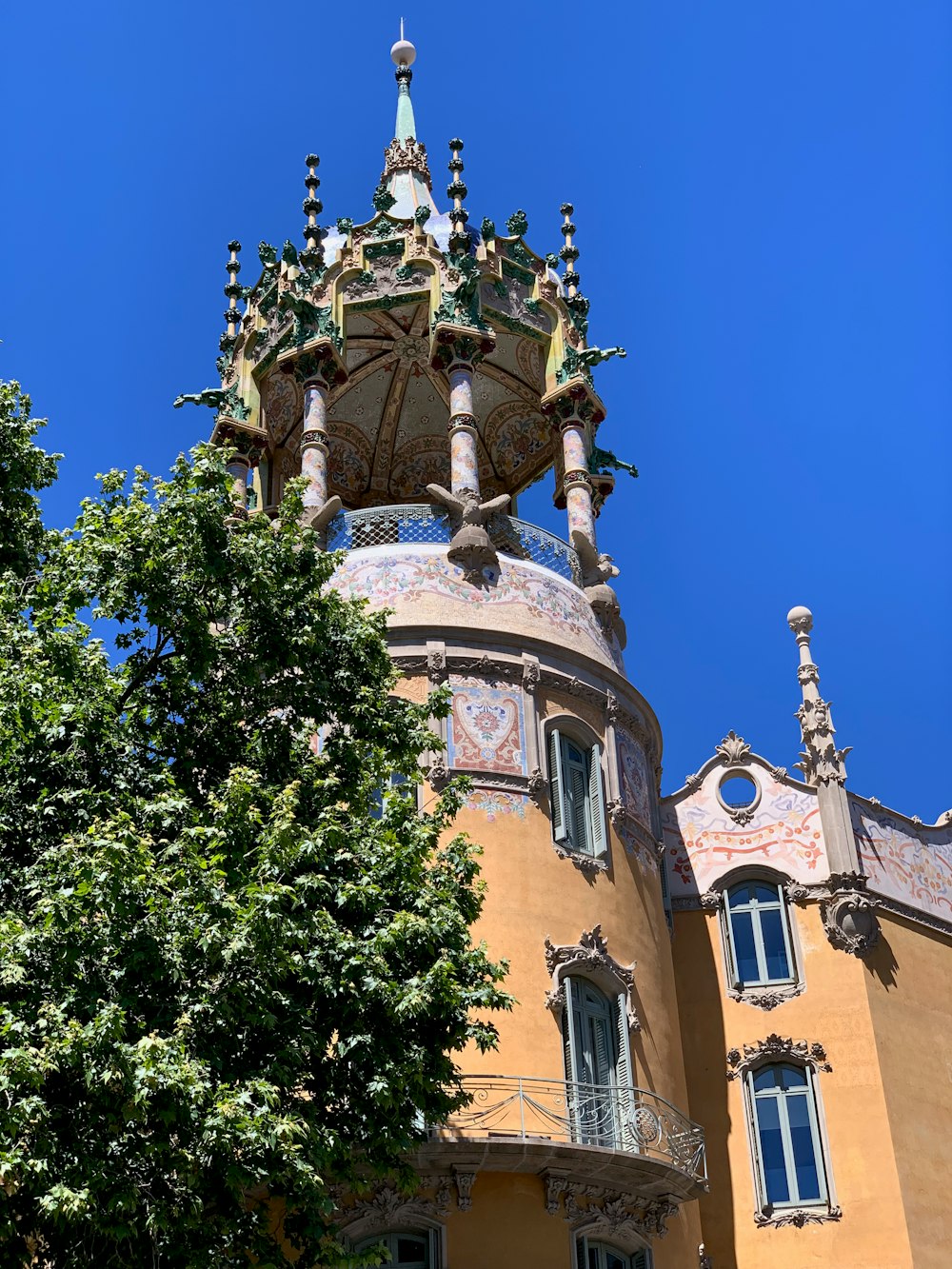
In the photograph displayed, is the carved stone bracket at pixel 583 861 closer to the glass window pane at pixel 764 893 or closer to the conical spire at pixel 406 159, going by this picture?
the glass window pane at pixel 764 893

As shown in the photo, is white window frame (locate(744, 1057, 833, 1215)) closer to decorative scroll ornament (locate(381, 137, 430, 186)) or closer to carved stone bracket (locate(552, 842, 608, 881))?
carved stone bracket (locate(552, 842, 608, 881))

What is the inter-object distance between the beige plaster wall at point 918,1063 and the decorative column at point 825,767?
1.27m

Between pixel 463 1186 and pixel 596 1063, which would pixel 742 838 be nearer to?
pixel 596 1063

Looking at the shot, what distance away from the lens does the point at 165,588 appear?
18359mm

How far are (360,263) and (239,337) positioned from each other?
9.80 ft

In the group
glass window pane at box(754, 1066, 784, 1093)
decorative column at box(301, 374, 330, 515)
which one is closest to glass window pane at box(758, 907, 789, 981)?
glass window pane at box(754, 1066, 784, 1093)

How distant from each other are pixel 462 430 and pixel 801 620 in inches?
298

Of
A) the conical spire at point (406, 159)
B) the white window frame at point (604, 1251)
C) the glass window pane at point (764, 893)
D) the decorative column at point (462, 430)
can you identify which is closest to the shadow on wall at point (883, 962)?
the glass window pane at point (764, 893)

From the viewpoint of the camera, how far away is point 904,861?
96.1 feet

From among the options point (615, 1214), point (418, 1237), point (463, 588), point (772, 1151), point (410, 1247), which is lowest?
point (410, 1247)

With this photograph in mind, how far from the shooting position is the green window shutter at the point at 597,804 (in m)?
25.0

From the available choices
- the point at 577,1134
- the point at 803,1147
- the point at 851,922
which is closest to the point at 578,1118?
the point at 577,1134

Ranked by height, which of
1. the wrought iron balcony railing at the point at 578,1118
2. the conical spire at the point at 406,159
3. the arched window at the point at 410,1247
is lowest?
the arched window at the point at 410,1247

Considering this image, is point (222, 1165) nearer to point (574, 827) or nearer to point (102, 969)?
point (102, 969)
